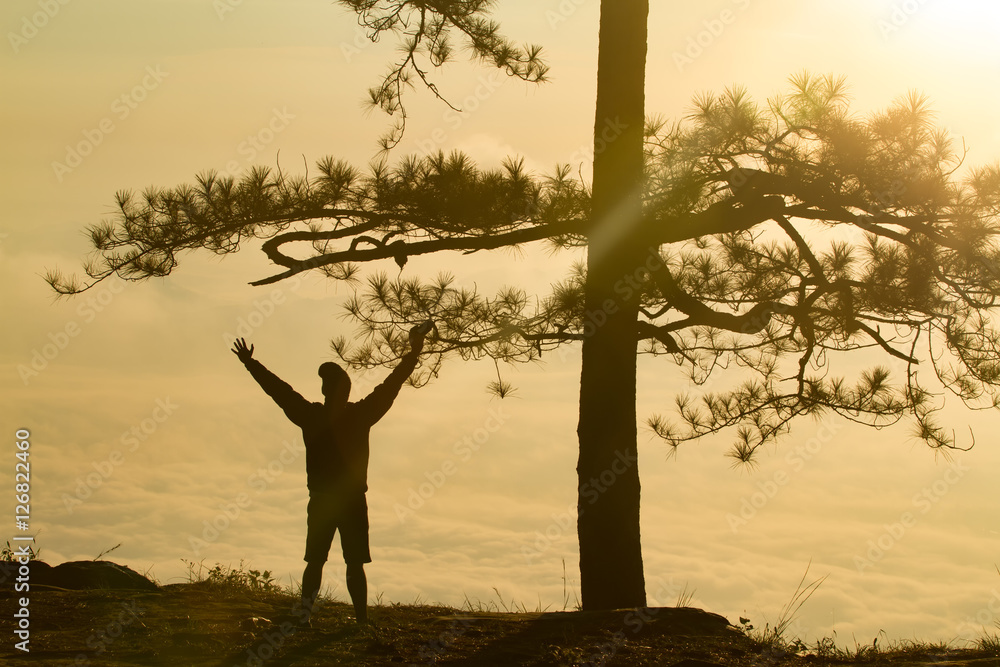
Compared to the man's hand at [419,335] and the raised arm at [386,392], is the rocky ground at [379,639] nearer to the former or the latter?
the raised arm at [386,392]

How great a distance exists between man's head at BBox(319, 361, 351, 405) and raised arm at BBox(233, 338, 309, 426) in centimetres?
13

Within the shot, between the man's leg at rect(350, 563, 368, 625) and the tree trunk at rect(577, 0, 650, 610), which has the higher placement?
the tree trunk at rect(577, 0, 650, 610)

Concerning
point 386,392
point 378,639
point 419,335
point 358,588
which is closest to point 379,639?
point 378,639

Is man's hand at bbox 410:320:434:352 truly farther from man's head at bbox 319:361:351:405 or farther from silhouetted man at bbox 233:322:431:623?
man's head at bbox 319:361:351:405

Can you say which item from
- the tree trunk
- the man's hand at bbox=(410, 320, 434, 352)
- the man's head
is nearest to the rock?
the man's head

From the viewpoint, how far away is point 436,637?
172 inches

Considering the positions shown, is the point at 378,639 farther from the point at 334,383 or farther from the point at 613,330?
the point at 613,330

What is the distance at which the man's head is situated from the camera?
4.70 metres

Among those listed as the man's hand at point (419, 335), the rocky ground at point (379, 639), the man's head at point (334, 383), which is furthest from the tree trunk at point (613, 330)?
the man's head at point (334, 383)

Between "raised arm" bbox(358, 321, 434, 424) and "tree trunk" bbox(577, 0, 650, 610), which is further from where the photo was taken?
"tree trunk" bbox(577, 0, 650, 610)

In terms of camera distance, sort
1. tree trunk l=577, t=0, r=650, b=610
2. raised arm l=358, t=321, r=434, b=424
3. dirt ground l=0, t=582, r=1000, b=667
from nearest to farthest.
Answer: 1. dirt ground l=0, t=582, r=1000, b=667
2. raised arm l=358, t=321, r=434, b=424
3. tree trunk l=577, t=0, r=650, b=610

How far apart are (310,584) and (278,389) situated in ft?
3.44

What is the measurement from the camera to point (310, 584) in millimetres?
4680

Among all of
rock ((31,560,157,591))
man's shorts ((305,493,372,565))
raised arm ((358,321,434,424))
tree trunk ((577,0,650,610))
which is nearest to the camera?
man's shorts ((305,493,372,565))
